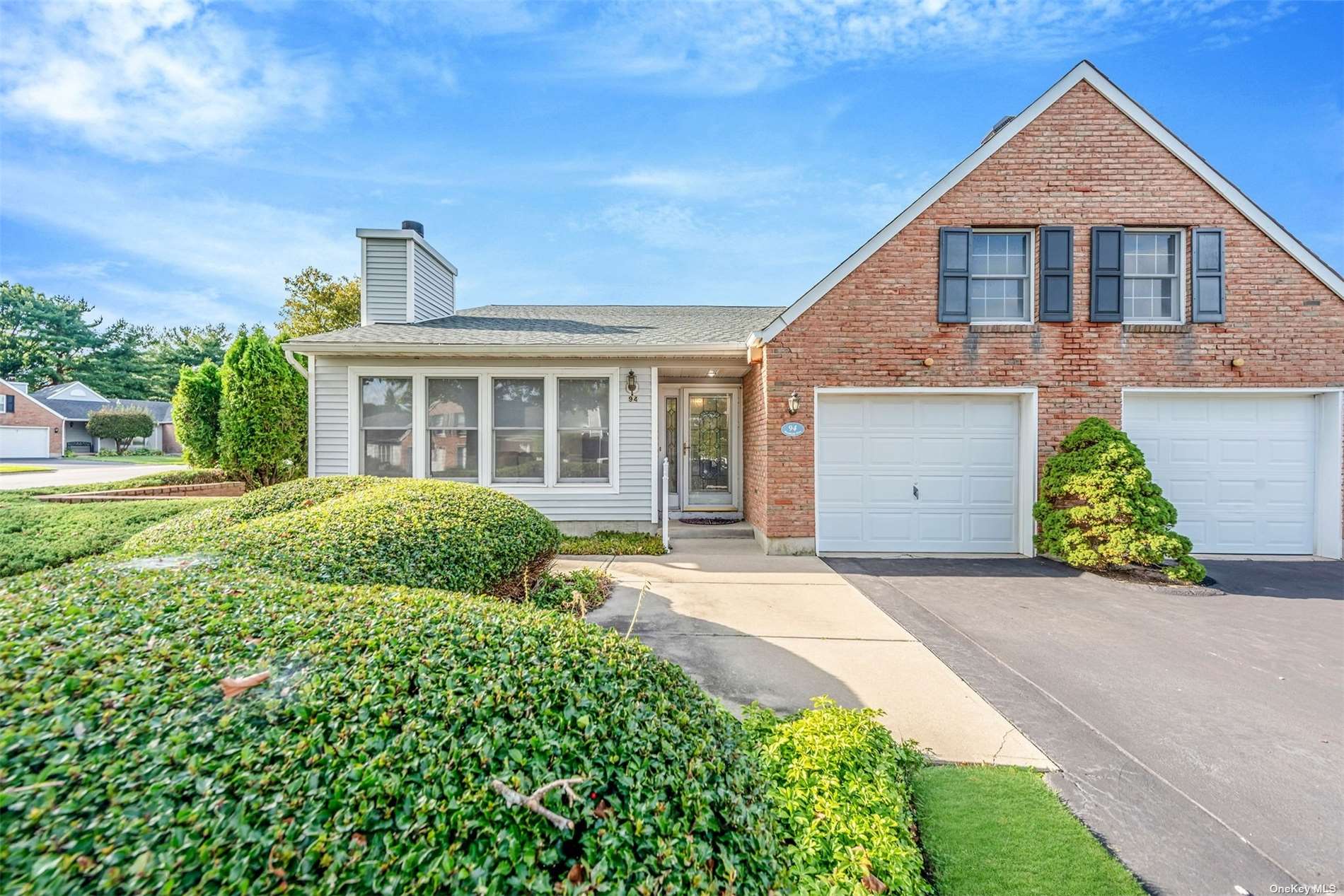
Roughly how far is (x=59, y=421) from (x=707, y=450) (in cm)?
4532

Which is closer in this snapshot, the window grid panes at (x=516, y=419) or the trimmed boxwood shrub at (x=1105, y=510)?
the trimmed boxwood shrub at (x=1105, y=510)

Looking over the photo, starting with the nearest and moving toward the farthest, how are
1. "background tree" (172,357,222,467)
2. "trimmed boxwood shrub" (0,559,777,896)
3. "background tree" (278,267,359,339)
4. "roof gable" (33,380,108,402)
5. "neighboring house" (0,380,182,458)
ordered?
"trimmed boxwood shrub" (0,559,777,896)
"background tree" (172,357,222,467)
"background tree" (278,267,359,339)
"neighboring house" (0,380,182,458)
"roof gable" (33,380,108,402)

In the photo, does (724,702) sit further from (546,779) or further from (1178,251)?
(1178,251)

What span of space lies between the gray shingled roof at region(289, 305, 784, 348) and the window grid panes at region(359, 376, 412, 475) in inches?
30.8

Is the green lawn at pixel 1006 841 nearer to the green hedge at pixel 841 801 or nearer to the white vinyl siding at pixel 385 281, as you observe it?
the green hedge at pixel 841 801

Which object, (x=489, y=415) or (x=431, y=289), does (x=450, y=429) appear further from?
(x=431, y=289)

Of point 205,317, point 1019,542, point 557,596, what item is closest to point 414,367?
point 557,596

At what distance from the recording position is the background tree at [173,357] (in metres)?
37.3

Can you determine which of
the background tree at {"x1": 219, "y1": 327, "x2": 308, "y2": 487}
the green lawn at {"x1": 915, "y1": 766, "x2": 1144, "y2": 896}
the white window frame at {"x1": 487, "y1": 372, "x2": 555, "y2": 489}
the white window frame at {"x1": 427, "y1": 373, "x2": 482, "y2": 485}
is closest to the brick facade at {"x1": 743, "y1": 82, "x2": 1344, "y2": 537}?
the white window frame at {"x1": 487, "y1": 372, "x2": 555, "y2": 489}

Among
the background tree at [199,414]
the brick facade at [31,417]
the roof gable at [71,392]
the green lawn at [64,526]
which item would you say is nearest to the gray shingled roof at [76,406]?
the roof gable at [71,392]

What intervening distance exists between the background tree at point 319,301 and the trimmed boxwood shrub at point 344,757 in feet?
63.7

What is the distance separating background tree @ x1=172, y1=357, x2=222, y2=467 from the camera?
10625mm

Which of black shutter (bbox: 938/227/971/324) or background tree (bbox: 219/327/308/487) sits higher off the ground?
black shutter (bbox: 938/227/971/324)

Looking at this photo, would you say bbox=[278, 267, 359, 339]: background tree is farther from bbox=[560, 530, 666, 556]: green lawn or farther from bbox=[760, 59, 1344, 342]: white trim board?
bbox=[760, 59, 1344, 342]: white trim board
